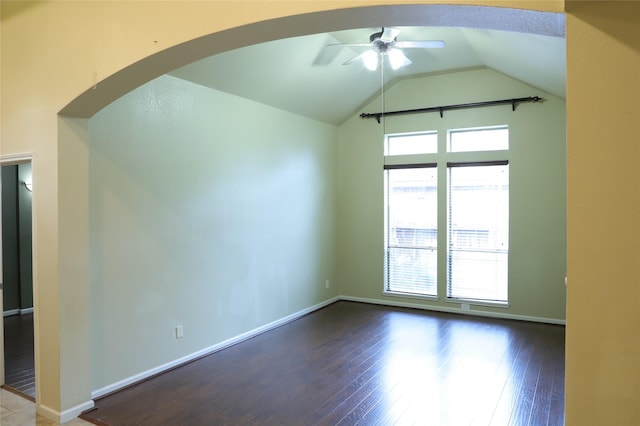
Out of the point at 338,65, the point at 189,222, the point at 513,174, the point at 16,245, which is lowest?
Result: the point at 16,245

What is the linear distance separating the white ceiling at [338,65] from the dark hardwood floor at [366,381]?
109 inches

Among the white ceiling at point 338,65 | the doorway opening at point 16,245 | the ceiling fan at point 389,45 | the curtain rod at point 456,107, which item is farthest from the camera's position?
the doorway opening at point 16,245

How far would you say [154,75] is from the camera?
9.15ft

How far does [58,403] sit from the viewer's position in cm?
304

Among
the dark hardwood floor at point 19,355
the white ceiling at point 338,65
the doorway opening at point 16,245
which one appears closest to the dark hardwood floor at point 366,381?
the dark hardwood floor at point 19,355

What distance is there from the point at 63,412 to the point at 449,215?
4.96 m

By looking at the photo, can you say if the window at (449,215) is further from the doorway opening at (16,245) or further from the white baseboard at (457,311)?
the doorway opening at (16,245)

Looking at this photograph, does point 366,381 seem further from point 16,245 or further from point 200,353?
point 16,245

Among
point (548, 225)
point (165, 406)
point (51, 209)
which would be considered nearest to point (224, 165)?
point (51, 209)

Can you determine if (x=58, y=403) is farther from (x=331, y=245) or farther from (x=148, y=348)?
(x=331, y=245)

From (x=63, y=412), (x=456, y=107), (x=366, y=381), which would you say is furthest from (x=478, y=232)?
(x=63, y=412)

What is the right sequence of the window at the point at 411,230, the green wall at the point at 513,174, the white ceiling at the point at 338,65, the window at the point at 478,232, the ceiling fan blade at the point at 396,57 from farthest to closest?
the window at the point at 411,230
the window at the point at 478,232
the green wall at the point at 513,174
the ceiling fan blade at the point at 396,57
the white ceiling at the point at 338,65

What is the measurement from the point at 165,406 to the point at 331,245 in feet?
12.6

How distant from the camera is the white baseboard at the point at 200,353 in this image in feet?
11.5
